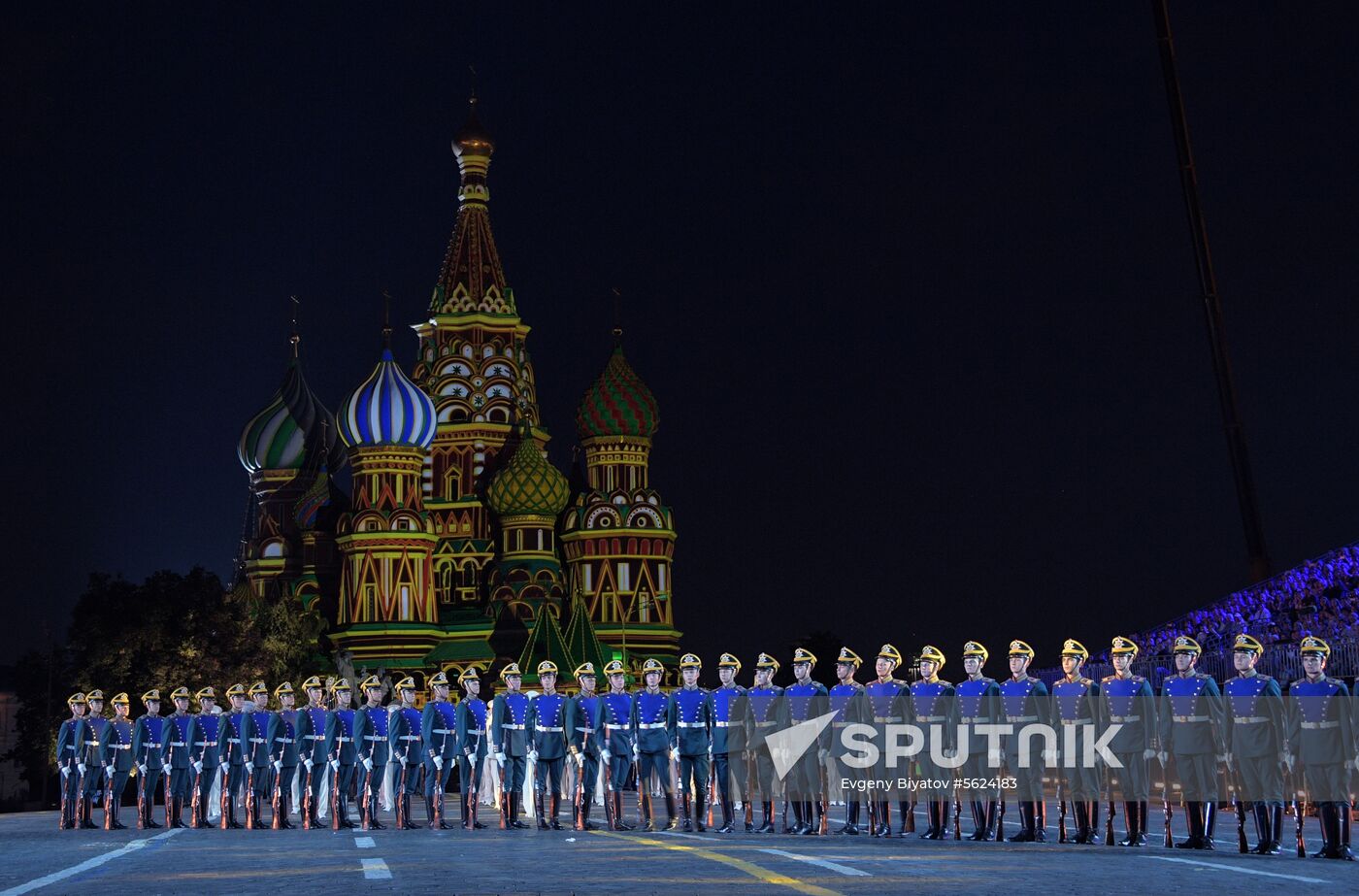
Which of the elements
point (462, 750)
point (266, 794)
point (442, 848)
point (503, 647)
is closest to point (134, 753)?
point (266, 794)

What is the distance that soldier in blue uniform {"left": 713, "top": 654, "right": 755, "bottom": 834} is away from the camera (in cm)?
2127

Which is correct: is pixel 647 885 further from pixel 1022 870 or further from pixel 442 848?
pixel 442 848

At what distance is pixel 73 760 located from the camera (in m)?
26.6

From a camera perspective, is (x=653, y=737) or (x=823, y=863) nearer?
(x=823, y=863)

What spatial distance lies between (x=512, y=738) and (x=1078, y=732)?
7.26 meters

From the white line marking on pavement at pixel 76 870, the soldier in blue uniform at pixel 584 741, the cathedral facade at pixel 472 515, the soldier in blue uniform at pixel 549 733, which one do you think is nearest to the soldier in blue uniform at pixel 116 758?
the white line marking on pavement at pixel 76 870

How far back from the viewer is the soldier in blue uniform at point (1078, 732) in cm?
1842

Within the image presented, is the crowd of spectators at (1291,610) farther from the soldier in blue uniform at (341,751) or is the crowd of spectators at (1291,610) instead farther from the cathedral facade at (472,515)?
the cathedral facade at (472,515)

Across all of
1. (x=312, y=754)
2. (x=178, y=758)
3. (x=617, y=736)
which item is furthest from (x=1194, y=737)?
(x=178, y=758)

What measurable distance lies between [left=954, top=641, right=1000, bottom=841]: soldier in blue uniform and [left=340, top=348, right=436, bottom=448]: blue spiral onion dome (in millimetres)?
65435

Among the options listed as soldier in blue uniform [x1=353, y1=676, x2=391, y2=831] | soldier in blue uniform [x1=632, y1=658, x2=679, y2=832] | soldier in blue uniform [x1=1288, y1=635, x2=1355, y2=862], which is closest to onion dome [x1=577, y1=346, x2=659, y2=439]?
soldier in blue uniform [x1=353, y1=676, x2=391, y2=831]

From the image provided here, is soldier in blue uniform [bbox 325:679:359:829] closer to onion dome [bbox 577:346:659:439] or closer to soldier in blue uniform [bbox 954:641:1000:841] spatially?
soldier in blue uniform [bbox 954:641:1000:841]

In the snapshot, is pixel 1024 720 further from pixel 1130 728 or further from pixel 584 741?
pixel 584 741

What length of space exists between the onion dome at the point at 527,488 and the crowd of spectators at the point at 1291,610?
2032 inches
